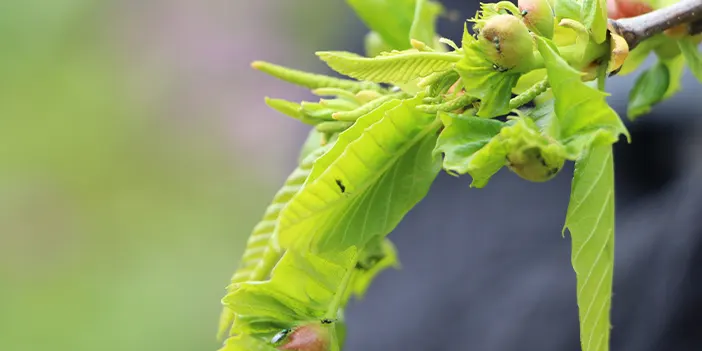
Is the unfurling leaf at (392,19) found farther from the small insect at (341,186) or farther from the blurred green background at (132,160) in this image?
the blurred green background at (132,160)

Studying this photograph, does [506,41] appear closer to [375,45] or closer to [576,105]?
[576,105]

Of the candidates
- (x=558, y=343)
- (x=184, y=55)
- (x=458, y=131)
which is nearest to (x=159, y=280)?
(x=184, y=55)

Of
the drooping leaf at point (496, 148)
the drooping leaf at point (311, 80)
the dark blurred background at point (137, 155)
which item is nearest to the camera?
the drooping leaf at point (496, 148)

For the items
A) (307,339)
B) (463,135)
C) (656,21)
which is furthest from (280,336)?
(656,21)

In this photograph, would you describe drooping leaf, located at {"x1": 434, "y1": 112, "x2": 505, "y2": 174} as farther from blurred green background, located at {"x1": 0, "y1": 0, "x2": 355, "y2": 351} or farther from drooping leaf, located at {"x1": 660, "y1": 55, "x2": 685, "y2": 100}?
blurred green background, located at {"x1": 0, "y1": 0, "x2": 355, "y2": 351}

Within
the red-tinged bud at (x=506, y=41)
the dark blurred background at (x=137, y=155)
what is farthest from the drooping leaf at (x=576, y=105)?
the dark blurred background at (x=137, y=155)

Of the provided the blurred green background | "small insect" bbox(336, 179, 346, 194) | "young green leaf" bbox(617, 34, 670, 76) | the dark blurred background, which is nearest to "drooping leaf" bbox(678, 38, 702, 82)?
"young green leaf" bbox(617, 34, 670, 76)

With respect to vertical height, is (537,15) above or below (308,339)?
above
